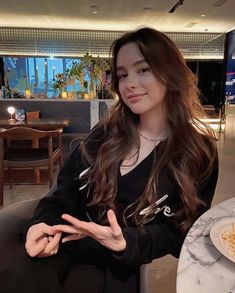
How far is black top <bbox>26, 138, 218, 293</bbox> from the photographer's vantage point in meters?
0.86

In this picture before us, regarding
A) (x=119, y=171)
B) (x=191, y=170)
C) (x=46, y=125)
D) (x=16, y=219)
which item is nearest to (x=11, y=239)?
(x=16, y=219)

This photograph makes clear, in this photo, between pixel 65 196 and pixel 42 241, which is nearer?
pixel 42 241

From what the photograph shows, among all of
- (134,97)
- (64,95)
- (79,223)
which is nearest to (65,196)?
(79,223)

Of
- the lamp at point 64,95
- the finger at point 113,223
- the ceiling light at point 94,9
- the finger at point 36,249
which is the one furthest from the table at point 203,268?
the ceiling light at point 94,9

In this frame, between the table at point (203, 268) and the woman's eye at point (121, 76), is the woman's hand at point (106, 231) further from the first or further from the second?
the woman's eye at point (121, 76)

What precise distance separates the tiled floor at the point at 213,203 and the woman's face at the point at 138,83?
111 centimetres

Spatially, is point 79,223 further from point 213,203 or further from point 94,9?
point 94,9

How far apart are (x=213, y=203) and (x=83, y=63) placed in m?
2.43

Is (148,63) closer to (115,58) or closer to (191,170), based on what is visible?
(115,58)

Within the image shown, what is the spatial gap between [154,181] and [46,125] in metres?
2.69

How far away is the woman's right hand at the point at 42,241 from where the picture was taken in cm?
83

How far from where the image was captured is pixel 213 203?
2.90m

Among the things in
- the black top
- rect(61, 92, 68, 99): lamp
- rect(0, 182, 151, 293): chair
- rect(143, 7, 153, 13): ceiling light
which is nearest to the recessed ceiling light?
rect(143, 7, 153, 13): ceiling light

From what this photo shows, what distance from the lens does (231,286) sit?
525 mm
